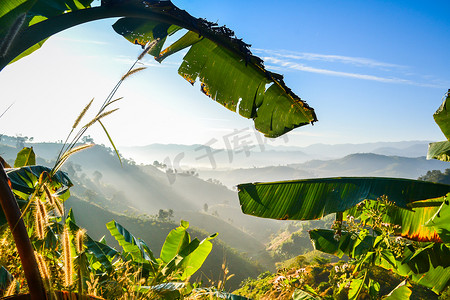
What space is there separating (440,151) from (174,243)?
89.1 inches

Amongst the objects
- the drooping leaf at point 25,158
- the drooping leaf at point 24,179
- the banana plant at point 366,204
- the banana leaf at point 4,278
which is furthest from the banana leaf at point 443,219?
the drooping leaf at point 25,158

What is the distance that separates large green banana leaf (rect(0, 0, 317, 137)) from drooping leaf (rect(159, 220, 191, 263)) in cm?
105

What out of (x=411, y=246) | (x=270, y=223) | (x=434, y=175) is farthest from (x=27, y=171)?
(x=270, y=223)

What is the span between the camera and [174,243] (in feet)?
6.95

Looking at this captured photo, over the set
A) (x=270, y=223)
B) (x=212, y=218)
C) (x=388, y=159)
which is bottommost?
(x=270, y=223)

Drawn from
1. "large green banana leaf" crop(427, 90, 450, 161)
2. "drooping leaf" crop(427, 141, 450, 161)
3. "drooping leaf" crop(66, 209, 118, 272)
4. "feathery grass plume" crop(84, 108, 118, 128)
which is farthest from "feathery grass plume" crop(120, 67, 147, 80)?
"drooping leaf" crop(427, 141, 450, 161)

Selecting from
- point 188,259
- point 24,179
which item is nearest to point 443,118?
point 188,259

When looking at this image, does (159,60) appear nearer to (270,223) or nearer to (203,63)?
(203,63)

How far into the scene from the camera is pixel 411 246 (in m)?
1.79

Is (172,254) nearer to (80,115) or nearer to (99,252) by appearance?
(99,252)

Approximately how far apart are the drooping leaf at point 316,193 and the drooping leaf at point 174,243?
75cm

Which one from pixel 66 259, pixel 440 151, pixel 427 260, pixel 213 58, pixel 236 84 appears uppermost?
pixel 213 58

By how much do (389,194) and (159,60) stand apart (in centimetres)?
182

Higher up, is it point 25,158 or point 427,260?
point 25,158
